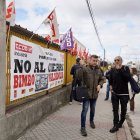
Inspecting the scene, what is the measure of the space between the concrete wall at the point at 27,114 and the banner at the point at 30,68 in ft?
0.92

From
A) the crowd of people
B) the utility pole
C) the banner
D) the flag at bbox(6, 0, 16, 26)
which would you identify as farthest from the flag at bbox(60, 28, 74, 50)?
the utility pole

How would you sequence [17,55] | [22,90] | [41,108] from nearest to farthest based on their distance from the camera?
[17,55]
[22,90]
[41,108]

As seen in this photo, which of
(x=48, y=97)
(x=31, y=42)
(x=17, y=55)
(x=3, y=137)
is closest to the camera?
(x=3, y=137)

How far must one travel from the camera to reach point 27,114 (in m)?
7.38

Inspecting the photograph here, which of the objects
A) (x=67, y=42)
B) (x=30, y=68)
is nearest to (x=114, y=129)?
(x=30, y=68)

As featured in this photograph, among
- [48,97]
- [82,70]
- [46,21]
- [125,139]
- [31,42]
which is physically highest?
[46,21]

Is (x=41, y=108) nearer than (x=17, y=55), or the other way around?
(x=17, y=55)

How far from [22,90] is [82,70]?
4.63 feet

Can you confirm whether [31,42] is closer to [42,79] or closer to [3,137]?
[42,79]

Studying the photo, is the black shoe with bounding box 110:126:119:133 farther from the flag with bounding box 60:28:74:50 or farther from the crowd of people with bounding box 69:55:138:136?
the flag with bounding box 60:28:74:50

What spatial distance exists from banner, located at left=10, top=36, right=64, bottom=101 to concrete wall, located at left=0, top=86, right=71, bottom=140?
0.28 metres

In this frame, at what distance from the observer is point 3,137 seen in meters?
5.85

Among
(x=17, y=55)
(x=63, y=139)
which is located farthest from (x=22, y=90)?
(x=63, y=139)

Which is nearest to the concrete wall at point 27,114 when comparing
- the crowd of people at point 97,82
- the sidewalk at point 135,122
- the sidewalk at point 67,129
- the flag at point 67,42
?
the sidewalk at point 67,129
